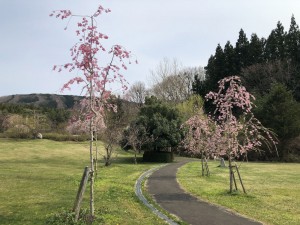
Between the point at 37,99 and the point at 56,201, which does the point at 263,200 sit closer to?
the point at 56,201

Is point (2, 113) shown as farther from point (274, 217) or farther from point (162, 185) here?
point (274, 217)

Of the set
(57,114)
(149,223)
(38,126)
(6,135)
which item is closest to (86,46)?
(149,223)

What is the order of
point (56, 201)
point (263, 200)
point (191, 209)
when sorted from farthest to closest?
1. point (263, 200)
2. point (56, 201)
3. point (191, 209)

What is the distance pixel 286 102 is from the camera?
159 feet

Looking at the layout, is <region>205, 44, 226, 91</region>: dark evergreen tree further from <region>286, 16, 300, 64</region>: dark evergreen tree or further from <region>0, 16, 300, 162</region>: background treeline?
<region>286, 16, 300, 64</region>: dark evergreen tree

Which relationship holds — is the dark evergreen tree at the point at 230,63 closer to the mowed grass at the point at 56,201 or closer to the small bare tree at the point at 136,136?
the small bare tree at the point at 136,136

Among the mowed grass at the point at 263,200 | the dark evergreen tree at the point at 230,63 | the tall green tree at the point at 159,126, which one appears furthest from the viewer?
the dark evergreen tree at the point at 230,63

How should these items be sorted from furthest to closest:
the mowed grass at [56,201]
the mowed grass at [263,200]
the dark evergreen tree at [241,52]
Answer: the dark evergreen tree at [241,52], the mowed grass at [263,200], the mowed grass at [56,201]

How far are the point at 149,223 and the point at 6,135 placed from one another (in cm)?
5252

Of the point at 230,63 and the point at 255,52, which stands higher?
the point at 255,52

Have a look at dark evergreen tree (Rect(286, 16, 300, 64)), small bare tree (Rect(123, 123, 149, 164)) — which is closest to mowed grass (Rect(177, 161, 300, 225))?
small bare tree (Rect(123, 123, 149, 164))

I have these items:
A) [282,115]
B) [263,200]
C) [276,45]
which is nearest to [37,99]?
[276,45]

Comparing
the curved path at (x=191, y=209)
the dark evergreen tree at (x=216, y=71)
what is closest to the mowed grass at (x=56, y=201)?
the curved path at (x=191, y=209)

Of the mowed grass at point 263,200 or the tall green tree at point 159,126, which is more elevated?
the tall green tree at point 159,126
